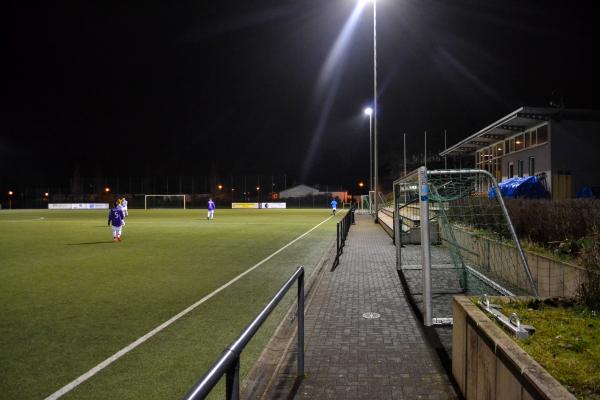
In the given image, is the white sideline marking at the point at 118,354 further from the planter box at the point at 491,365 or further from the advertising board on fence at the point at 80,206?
the advertising board on fence at the point at 80,206

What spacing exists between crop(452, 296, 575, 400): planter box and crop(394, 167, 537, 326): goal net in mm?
1970

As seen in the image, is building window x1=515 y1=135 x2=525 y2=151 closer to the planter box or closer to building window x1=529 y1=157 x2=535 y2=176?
building window x1=529 y1=157 x2=535 y2=176

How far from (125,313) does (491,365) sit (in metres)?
5.74

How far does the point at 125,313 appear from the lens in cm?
729

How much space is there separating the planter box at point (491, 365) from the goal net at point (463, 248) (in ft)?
6.46

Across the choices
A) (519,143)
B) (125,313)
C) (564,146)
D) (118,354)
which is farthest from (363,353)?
(519,143)

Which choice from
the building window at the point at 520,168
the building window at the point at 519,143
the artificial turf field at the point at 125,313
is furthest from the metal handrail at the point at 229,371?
the building window at the point at 519,143

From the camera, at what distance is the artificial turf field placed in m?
4.66

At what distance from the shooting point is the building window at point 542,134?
85.3ft

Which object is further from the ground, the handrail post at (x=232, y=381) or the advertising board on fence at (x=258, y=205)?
the handrail post at (x=232, y=381)

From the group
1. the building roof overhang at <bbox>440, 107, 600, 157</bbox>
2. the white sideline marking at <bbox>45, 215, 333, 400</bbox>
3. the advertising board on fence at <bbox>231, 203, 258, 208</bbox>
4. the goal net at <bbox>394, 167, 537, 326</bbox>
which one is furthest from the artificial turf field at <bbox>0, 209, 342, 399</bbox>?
the advertising board on fence at <bbox>231, 203, 258, 208</bbox>

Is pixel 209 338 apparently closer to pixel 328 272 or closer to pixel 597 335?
pixel 597 335

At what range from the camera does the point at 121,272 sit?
11266 mm

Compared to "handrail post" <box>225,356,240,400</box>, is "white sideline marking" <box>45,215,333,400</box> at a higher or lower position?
lower
